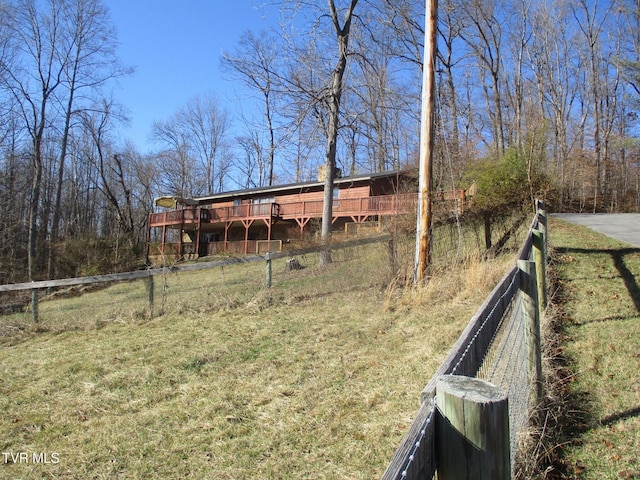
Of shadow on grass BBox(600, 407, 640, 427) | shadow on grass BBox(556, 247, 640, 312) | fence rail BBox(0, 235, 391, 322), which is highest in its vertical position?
shadow on grass BBox(556, 247, 640, 312)

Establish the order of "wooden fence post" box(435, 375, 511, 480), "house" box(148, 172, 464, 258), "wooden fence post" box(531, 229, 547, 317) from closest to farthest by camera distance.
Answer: "wooden fence post" box(435, 375, 511, 480), "wooden fence post" box(531, 229, 547, 317), "house" box(148, 172, 464, 258)

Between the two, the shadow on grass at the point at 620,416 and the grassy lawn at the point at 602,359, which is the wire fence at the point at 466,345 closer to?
the grassy lawn at the point at 602,359

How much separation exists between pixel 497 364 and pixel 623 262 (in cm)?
657

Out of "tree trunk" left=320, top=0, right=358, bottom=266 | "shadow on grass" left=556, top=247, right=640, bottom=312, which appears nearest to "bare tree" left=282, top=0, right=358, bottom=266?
"tree trunk" left=320, top=0, right=358, bottom=266

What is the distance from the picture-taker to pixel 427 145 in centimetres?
834

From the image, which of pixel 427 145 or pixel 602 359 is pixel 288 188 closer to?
pixel 427 145

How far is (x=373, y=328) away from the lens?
6258 mm

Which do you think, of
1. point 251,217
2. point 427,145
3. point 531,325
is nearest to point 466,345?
point 531,325

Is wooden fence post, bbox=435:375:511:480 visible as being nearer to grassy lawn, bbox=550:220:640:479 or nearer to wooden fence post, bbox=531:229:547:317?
grassy lawn, bbox=550:220:640:479

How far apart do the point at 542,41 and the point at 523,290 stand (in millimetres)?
33686

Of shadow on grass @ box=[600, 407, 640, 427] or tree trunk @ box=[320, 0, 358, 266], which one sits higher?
tree trunk @ box=[320, 0, 358, 266]

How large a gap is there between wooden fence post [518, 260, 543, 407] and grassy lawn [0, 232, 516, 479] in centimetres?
103

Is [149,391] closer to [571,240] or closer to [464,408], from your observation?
[464,408]

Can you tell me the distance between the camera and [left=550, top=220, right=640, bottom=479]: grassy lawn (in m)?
2.94
